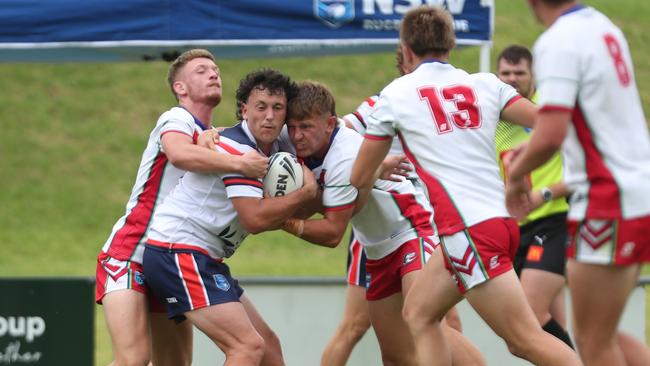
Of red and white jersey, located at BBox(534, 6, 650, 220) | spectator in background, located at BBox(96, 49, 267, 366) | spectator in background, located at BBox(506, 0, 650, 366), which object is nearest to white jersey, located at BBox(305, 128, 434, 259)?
spectator in background, located at BBox(96, 49, 267, 366)

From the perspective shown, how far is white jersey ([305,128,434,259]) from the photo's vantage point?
19.7 ft

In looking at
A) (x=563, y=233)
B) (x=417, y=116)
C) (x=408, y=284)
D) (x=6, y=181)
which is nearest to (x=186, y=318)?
(x=408, y=284)

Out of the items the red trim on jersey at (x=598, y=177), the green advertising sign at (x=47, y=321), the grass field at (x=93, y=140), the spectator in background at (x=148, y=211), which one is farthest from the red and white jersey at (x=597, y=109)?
the grass field at (x=93, y=140)

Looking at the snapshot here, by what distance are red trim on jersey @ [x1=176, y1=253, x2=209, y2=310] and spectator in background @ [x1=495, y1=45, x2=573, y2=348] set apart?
6.33 feet

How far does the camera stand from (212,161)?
5598 mm

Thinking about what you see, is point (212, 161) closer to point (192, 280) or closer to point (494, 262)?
point (192, 280)

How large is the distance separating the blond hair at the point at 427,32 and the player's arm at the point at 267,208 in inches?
33.2

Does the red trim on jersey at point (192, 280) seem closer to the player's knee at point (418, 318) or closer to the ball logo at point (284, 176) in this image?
the ball logo at point (284, 176)

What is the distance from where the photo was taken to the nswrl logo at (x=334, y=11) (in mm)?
8156

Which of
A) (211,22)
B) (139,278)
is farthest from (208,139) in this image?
(211,22)

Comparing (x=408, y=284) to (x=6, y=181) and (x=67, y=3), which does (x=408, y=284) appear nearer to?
(x=67, y=3)

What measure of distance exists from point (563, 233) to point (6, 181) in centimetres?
1030

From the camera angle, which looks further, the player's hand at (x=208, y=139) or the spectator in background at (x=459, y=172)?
the player's hand at (x=208, y=139)

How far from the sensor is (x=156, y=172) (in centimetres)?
600
